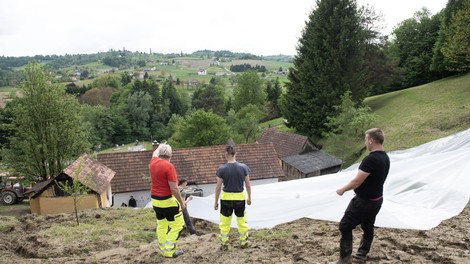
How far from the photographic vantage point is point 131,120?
74.0 metres

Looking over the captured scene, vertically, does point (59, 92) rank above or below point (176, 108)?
above

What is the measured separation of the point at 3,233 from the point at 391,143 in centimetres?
2229

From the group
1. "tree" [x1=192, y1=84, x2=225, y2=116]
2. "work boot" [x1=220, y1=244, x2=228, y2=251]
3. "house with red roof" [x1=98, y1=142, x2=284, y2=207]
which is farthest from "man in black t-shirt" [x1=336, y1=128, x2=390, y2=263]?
"tree" [x1=192, y1=84, x2=225, y2=116]

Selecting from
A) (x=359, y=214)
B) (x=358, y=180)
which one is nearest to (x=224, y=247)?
(x=359, y=214)

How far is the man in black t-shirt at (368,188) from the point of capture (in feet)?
14.2

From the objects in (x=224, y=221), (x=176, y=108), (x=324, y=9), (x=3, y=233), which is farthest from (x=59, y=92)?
(x=176, y=108)

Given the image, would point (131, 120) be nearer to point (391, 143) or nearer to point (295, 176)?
point (295, 176)

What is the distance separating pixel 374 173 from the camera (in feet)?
14.3

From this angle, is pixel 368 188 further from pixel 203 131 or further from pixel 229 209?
pixel 203 131

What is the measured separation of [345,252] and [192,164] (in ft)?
55.8

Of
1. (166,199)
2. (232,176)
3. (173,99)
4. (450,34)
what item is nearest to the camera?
(166,199)

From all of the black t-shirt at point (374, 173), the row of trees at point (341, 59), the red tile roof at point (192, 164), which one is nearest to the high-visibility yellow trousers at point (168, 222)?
the black t-shirt at point (374, 173)

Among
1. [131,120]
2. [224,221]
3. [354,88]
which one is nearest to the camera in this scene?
[224,221]

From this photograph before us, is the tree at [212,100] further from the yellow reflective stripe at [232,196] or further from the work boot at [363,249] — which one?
the work boot at [363,249]
